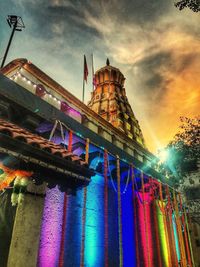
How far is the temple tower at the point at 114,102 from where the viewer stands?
114 feet

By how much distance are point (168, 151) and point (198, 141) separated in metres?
3.81

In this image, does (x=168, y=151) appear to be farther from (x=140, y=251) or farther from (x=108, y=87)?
(x=108, y=87)

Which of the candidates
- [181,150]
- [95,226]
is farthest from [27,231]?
[181,150]

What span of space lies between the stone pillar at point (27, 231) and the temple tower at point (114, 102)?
26416mm

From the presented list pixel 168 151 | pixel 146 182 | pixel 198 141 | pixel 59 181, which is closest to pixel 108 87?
pixel 168 151

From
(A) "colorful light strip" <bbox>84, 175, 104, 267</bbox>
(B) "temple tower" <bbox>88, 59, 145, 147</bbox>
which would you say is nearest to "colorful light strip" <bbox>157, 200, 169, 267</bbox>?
(A) "colorful light strip" <bbox>84, 175, 104, 267</bbox>

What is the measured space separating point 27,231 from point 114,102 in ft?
108

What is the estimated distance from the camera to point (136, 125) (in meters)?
37.8

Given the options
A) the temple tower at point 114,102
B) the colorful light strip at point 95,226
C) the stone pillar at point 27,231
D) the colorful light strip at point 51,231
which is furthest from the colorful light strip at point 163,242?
the temple tower at point 114,102

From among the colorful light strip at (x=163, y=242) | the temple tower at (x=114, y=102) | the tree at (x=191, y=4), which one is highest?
the temple tower at (x=114, y=102)

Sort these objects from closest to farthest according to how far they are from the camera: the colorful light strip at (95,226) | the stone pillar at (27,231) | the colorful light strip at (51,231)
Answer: the stone pillar at (27,231) → the colorful light strip at (51,231) → the colorful light strip at (95,226)

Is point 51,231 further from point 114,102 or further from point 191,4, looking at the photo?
point 114,102

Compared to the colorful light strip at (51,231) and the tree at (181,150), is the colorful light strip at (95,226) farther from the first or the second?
the tree at (181,150)

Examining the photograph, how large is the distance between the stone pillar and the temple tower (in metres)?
26.4
